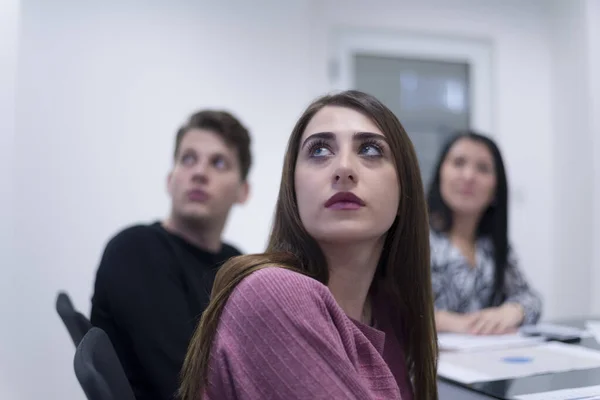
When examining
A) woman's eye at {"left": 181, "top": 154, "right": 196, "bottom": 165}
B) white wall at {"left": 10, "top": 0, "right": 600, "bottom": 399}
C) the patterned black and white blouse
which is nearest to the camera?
woman's eye at {"left": 181, "top": 154, "right": 196, "bottom": 165}

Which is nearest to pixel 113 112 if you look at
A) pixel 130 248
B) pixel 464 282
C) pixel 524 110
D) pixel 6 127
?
pixel 6 127

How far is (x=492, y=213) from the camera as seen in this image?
1.99 m

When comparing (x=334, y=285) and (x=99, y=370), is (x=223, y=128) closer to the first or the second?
(x=334, y=285)

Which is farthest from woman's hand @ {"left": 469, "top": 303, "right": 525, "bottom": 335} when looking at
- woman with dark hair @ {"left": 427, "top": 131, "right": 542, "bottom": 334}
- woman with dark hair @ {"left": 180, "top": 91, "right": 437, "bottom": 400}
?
woman with dark hair @ {"left": 180, "top": 91, "right": 437, "bottom": 400}

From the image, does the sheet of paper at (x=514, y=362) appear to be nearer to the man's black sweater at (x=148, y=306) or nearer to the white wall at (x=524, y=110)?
the man's black sweater at (x=148, y=306)

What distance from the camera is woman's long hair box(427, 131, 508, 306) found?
1.89 m

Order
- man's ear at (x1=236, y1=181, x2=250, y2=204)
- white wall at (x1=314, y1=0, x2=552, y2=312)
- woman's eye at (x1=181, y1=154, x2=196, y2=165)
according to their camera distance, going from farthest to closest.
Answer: white wall at (x1=314, y1=0, x2=552, y2=312) → man's ear at (x1=236, y1=181, x2=250, y2=204) → woman's eye at (x1=181, y1=154, x2=196, y2=165)

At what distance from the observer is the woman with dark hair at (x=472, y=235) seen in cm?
181

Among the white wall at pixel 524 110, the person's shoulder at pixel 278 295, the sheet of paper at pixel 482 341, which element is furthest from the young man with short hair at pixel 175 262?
the white wall at pixel 524 110

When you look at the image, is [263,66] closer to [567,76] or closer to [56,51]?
[56,51]

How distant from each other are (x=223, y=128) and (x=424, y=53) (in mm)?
1753

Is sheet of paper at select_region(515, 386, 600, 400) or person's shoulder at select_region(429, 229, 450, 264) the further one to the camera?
person's shoulder at select_region(429, 229, 450, 264)

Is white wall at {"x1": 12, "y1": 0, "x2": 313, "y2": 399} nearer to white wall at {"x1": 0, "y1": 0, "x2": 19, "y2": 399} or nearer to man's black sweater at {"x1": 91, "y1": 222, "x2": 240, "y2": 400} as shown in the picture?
white wall at {"x1": 0, "y1": 0, "x2": 19, "y2": 399}

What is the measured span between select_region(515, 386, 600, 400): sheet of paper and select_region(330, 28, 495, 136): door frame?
7.01ft
